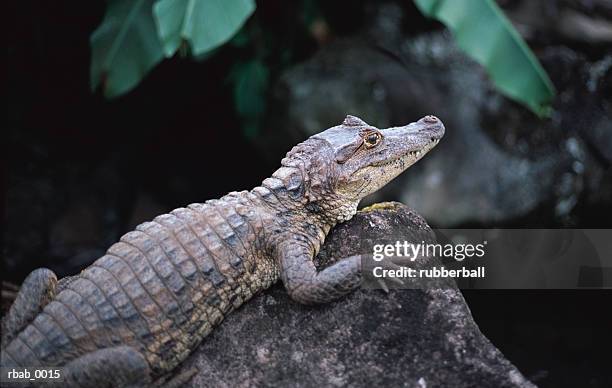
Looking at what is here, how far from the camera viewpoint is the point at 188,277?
330 centimetres

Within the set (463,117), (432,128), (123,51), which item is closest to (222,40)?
(123,51)

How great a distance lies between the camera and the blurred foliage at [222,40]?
16.0ft

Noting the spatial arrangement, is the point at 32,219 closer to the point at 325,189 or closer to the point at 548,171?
the point at 325,189

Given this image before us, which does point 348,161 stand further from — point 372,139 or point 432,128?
point 432,128

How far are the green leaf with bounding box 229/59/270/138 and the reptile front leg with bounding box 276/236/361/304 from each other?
3717 mm

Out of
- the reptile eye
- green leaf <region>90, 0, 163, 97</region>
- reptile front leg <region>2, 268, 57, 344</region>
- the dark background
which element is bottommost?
the dark background

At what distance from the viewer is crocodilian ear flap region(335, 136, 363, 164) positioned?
12.3 feet

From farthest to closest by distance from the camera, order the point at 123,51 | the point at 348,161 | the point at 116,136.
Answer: the point at 116,136 → the point at 123,51 → the point at 348,161

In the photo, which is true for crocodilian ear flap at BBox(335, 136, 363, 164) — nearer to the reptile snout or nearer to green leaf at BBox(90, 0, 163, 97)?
the reptile snout

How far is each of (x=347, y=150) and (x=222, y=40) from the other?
5.31 feet

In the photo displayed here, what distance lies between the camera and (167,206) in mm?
7766

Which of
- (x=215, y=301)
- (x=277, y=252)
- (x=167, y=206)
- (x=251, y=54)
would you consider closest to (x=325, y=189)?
(x=277, y=252)

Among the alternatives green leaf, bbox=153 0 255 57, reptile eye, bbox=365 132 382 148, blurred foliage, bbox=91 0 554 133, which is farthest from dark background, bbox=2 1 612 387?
reptile eye, bbox=365 132 382 148

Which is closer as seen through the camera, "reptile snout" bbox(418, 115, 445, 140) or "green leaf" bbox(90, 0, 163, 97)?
"reptile snout" bbox(418, 115, 445, 140)
